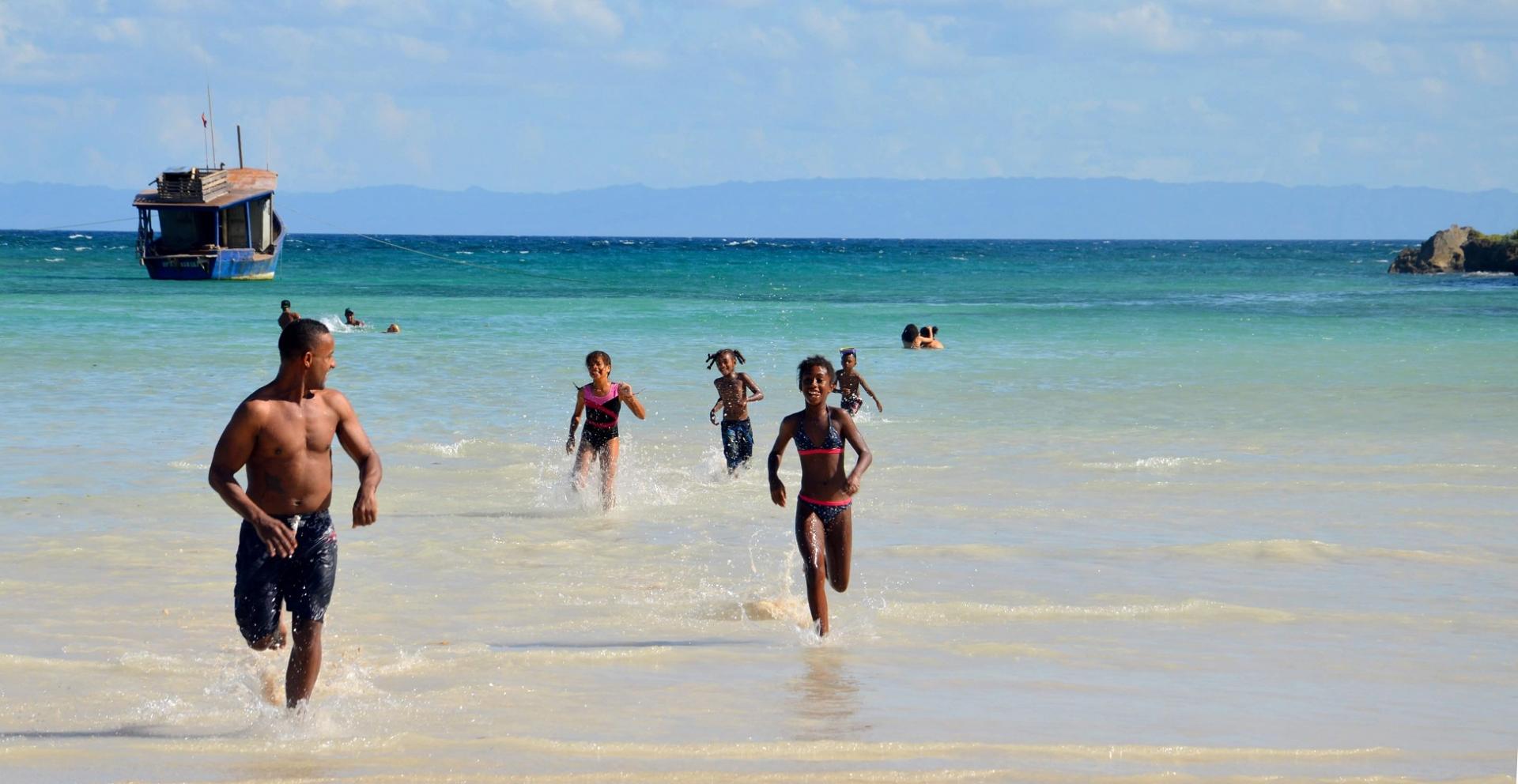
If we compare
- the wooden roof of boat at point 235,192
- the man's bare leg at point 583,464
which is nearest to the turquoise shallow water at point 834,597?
the man's bare leg at point 583,464

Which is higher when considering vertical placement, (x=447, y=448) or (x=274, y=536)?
(x=274, y=536)

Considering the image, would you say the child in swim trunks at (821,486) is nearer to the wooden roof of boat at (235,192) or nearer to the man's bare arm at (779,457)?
the man's bare arm at (779,457)

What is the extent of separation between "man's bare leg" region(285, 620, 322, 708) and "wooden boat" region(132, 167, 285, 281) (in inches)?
1808

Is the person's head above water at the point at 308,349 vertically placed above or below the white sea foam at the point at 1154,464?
above

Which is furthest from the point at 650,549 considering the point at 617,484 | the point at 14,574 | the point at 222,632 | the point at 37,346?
the point at 37,346

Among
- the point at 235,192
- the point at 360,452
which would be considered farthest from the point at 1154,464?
the point at 235,192

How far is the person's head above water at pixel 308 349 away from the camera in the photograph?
18.1ft

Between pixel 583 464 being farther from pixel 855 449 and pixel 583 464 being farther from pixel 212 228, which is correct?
pixel 212 228

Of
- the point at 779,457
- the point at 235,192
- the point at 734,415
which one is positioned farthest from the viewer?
the point at 235,192

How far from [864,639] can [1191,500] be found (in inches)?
194

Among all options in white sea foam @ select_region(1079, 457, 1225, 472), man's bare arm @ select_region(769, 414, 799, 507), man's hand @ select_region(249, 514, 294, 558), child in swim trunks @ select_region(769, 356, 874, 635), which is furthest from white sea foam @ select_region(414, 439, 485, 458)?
man's hand @ select_region(249, 514, 294, 558)

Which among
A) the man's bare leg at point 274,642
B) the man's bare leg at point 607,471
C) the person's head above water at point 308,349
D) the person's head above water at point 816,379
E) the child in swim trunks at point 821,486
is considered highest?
the person's head above water at point 308,349

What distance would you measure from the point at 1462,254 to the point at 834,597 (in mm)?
76677

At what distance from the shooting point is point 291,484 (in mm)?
5555
